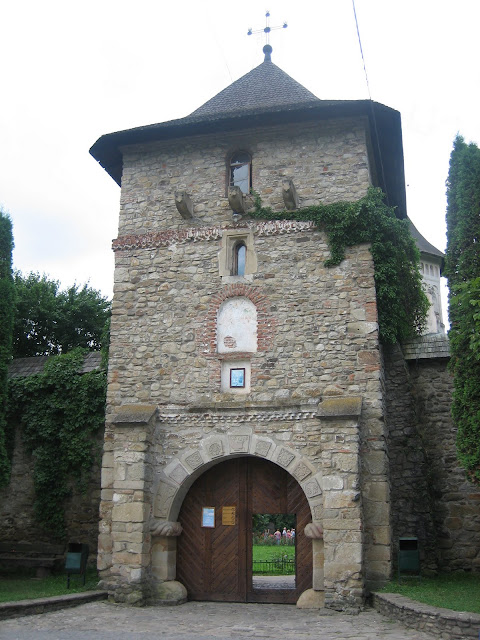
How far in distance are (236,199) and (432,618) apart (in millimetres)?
7205

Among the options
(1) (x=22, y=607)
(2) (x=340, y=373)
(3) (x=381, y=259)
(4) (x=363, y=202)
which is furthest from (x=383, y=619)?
(4) (x=363, y=202)

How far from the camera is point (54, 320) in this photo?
77.9 ft

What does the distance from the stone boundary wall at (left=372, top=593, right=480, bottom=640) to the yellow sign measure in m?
2.83

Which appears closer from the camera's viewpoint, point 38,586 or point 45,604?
point 45,604

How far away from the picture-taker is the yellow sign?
10591 millimetres

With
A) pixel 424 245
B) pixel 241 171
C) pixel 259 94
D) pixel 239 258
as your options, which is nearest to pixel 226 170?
pixel 241 171

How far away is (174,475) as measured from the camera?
10469mm

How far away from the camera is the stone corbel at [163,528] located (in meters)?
10.2

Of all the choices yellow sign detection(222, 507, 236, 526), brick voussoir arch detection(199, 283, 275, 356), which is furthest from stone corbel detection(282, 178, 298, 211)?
yellow sign detection(222, 507, 236, 526)

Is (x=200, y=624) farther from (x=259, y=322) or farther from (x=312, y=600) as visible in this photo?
(x=259, y=322)

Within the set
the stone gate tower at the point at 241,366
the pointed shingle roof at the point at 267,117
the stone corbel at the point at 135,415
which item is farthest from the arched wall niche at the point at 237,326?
the pointed shingle roof at the point at 267,117

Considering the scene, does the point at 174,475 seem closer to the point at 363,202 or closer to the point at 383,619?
the point at 383,619

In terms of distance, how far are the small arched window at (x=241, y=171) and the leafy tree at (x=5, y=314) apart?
4550 mm

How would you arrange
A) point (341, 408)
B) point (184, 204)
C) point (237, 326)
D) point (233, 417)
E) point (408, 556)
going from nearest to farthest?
point (341, 408) → point (408, 556) → point (233, 417) → point (237, 326) → point (184, 204)
